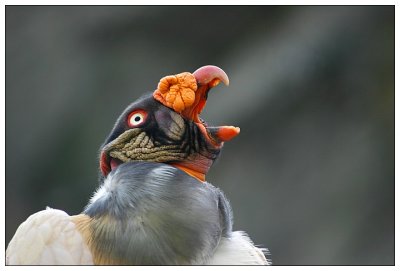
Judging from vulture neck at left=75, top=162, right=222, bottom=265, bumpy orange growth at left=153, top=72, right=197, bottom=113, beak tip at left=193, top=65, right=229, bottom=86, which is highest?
beak tip at left=193, top=65, right=229, bottom=86

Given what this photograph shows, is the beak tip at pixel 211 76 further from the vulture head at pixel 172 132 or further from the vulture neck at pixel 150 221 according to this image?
the vulture neck at pixel 150 221

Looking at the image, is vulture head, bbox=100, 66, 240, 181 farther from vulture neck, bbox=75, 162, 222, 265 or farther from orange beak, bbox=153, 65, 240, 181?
vulture neck, bbox=75, 162, 222, 265

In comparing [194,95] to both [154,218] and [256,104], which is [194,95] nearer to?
[154,218]

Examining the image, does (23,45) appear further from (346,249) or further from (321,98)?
(346,249)

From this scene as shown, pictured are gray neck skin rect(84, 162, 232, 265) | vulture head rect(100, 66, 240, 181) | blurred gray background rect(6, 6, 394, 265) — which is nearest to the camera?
gray neck skin rect(84, 162, 232, 265)

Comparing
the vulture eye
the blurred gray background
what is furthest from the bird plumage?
the blurred gray background

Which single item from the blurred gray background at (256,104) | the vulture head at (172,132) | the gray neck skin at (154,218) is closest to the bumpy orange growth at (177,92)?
the vulture head at (172,132)

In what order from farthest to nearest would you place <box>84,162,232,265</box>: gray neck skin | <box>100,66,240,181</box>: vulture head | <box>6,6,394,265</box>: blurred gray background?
1. <box>6,6,394,265</box>: blurred gray background
2. <box>100,66,240,181</box>: vulture head
3. <box>84,162,232,265</box>: gray neck skin
